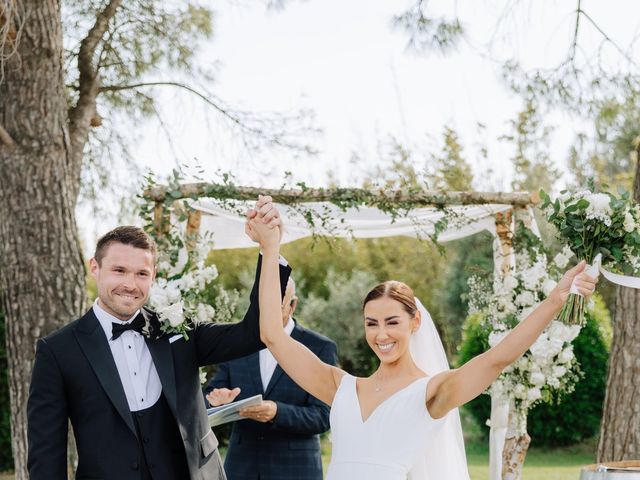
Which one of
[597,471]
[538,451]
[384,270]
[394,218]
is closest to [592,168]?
[384,270]

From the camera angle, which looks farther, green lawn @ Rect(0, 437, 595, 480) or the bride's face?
green lawn @ Rect(0, 437, 595, 480)

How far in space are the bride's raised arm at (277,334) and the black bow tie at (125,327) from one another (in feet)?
1.34

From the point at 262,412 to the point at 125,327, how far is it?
154 centimetres

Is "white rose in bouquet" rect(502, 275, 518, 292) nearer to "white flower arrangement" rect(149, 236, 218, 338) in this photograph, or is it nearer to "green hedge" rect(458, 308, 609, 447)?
"white flower arrangement" rect(149, 236, 218, 338)

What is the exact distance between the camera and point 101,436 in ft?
9.14

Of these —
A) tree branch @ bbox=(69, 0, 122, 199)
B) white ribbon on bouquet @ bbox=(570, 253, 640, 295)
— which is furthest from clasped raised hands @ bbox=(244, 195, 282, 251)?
tree branch @ bbox=(69, 0, 122, 199)

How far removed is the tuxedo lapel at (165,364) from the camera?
285 cm

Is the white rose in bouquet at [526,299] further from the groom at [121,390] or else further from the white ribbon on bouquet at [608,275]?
the groom at [121,390]

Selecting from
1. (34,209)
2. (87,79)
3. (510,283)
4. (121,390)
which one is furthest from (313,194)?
(121,390)

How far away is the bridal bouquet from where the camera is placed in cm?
299

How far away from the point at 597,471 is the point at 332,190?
329 cm

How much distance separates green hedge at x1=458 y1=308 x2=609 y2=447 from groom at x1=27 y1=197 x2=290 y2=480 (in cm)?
813

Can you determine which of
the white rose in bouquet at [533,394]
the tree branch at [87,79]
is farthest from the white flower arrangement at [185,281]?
the white rose in bouquet at [533,394]

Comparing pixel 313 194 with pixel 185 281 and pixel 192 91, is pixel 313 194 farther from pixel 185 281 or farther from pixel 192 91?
pixel 192 91
